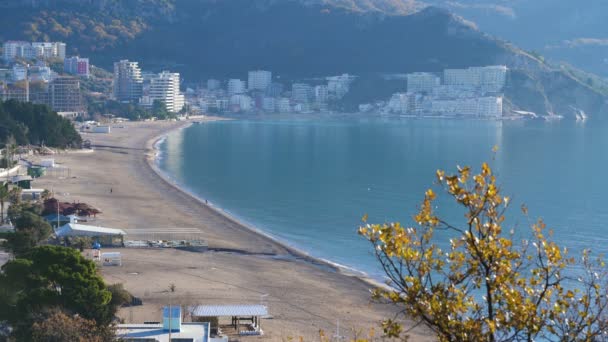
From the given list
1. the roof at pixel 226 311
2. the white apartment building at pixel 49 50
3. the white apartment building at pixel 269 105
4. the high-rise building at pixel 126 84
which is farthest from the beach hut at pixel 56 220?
the white apartment building at pixel 269 105

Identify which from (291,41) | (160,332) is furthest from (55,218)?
(291,41)

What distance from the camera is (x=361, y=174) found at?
4028 cm

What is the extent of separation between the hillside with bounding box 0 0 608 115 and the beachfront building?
8933cm

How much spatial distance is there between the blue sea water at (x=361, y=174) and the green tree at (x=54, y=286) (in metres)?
5.57

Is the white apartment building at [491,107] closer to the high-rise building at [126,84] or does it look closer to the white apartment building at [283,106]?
the white apartment building at [283,106]

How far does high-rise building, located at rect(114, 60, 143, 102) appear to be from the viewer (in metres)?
84.1

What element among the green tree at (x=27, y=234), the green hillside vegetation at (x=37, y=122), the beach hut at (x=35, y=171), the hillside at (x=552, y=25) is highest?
the hillside at (x=552, y=25)

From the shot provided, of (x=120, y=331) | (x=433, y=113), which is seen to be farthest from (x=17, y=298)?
(x=433, y=113)

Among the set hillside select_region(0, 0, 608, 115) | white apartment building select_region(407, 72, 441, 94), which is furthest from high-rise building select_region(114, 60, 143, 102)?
white apartment building select_region(407, 72, 441, 94)

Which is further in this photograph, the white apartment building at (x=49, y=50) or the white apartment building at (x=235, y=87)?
the white apartment building at (x=235, y=87)

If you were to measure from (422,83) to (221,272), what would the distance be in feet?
282

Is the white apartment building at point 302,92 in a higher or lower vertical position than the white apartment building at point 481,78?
lower

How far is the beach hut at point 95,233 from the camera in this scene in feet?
63.7

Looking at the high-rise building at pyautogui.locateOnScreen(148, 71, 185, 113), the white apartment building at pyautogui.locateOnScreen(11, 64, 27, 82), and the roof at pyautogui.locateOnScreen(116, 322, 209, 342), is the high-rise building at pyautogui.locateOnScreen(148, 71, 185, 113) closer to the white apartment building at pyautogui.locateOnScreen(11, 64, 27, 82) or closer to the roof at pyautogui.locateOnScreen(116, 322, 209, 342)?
the white apartment building at pyautogui.locateOnScreen(11, 64, 27, 82)
